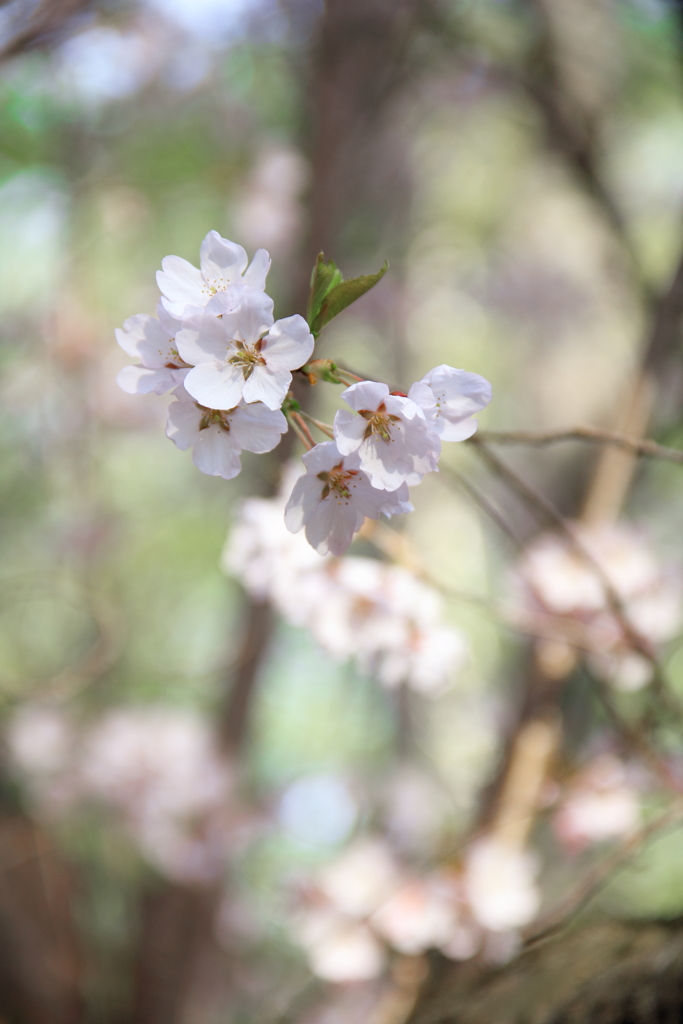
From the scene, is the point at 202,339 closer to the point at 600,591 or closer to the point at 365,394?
the point at 365,394

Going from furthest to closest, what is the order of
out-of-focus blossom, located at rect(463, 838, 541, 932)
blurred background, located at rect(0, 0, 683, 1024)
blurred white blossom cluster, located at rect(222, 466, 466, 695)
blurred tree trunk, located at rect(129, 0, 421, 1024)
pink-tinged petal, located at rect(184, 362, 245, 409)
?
blurred tree trunk, located at rect(129, 0, 421, 1024) → blurred background, located at rect(0, 0, 683, 1024) → out-of-focus blossom, located at rect(463, 838, 541, 932) → blurred white blossom cluster, located at rect(222, 466, 466, 695) → pink-tinged petal, located at rect(184, 362, 245, 409)

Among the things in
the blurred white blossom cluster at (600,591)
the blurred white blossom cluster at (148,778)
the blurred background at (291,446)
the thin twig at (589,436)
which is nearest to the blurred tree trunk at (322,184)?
the blurred background at (291,446)

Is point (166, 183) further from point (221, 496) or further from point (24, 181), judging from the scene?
point (221, 496)

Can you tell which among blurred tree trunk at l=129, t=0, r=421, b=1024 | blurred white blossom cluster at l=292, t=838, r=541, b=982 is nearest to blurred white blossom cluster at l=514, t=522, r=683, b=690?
blurred white blossom cluster at l=292, t=838, r=541, b=982

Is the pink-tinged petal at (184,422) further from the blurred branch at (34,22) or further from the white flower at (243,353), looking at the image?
the blurred branch at (34,22)

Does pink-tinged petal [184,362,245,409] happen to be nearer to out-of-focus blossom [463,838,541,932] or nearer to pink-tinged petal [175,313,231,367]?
pink-tinged petal [175,313,231,367]
